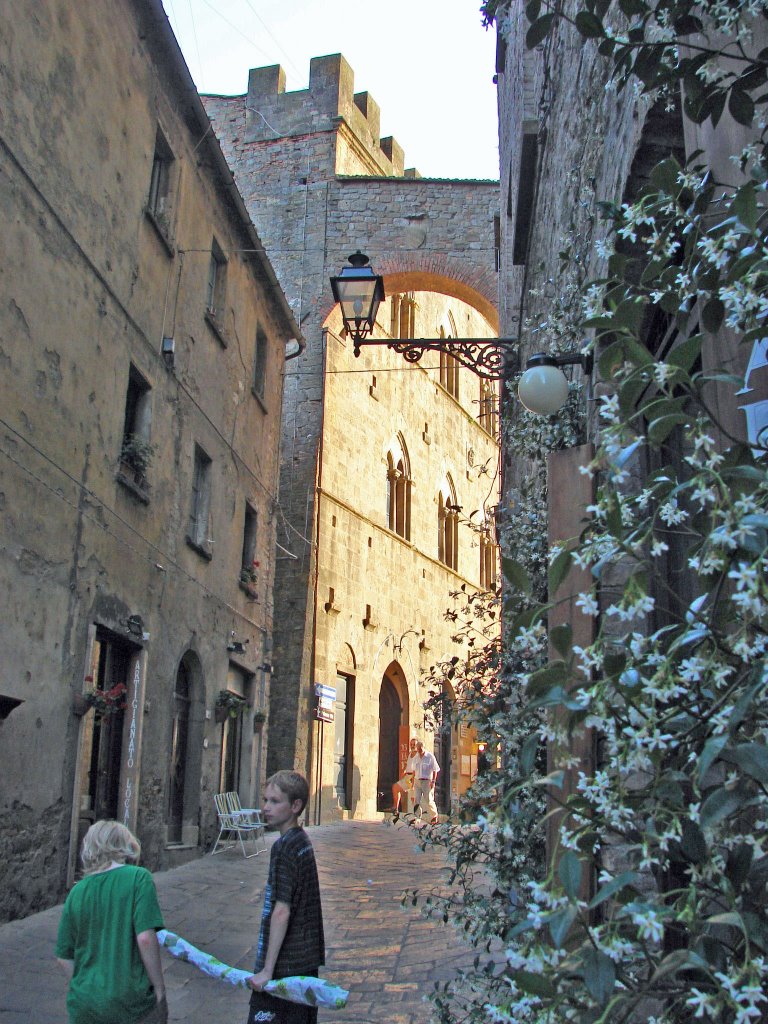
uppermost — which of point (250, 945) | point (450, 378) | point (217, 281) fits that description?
point (450, 378)

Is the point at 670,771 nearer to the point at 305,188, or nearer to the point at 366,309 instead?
the point at 366,309

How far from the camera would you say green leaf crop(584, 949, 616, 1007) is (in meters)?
1.25

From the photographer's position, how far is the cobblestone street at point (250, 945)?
538cm

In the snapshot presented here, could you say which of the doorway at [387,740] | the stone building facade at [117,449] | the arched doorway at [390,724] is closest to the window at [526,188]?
the stone building facade at [117,449]

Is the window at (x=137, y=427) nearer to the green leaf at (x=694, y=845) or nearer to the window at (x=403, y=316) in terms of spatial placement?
the green leaf at (x=694, y=845)

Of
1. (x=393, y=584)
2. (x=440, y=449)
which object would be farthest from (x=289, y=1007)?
(x=440, y=449)

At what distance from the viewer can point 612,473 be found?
1.53m

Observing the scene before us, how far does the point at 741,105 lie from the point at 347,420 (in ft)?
62.3

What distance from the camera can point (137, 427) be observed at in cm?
1056

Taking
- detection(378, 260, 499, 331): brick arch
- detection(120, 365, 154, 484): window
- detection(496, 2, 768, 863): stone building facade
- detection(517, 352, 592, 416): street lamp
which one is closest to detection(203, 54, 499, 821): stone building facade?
detection(378, 260, 499, 331): brick arch

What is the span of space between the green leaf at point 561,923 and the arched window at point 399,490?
21872 mm

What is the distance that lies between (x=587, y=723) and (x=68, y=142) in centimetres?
852

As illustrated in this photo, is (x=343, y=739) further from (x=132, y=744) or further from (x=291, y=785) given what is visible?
(x=291, y=785)

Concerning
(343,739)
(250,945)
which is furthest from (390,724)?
(250,945)
